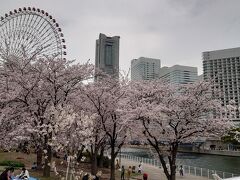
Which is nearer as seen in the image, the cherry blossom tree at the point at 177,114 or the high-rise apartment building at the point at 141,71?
the cherry blossom tree at the point at 177,114

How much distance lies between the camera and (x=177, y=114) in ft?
58.3

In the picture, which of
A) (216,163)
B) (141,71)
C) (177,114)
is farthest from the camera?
(141,71)

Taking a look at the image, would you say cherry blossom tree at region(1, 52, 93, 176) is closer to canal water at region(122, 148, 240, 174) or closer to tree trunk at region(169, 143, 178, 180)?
tree trunk at region(169, 143, 178, 180)

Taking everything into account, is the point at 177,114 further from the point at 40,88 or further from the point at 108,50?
the point at 108,50

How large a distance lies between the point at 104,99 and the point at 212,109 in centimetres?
755

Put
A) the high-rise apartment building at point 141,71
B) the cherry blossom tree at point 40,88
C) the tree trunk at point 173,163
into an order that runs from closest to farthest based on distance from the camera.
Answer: the tree trunk at point 173,163, the cherry blossom tree at point 40,88, the high-rise apartment building at point 141,71

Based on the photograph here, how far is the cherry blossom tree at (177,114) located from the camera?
17.5m

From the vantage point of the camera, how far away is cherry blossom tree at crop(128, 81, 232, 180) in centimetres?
1747

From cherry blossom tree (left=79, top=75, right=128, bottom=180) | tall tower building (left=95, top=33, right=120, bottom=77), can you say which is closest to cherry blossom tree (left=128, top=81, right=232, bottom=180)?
cherry blossom tree (left=79, top=75, right=128, bottom=180)

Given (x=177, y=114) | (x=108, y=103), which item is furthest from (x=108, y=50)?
(x=177, y=114)

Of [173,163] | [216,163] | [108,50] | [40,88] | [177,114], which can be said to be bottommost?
[216,163]

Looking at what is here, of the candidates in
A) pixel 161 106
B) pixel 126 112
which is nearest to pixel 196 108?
pixel 161 106

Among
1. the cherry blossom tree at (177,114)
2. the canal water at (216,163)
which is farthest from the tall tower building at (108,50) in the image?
the cherry blossom tree at (177,114)

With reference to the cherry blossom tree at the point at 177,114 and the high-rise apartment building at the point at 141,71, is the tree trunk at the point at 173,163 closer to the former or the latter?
the cherry blossom tree at the point at 177,114
